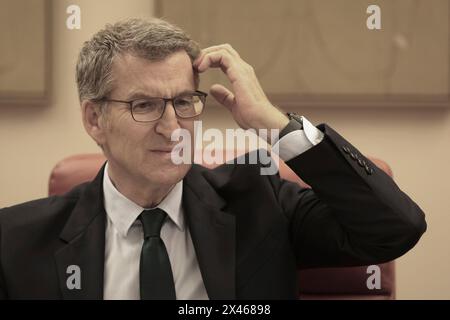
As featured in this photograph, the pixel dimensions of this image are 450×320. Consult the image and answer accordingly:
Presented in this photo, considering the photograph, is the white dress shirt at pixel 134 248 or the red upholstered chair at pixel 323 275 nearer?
the white dress shirt at pixel 134 248

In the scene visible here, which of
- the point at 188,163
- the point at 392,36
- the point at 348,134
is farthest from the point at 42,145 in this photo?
the point at 392,36

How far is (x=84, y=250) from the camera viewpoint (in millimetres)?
1337

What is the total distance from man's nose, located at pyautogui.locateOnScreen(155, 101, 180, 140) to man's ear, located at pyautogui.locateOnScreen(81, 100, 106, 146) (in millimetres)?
166

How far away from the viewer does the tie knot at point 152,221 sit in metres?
1.35

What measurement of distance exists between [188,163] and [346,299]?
596mm

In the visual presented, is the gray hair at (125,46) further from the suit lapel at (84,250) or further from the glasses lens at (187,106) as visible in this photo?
the suit lapel at (84,250)

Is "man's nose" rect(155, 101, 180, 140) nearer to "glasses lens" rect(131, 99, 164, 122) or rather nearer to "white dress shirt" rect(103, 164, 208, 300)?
"glasses lens" rect(131, 99, 164, 122)

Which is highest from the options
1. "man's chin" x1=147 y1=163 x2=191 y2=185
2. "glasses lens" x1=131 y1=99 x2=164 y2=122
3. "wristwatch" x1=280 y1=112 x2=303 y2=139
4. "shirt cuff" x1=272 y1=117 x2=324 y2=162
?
"glasses lens" x1=131 y1=99 x2=164 y2=122

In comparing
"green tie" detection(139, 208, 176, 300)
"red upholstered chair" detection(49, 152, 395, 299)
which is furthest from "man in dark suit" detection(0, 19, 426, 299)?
"red upholstered chair" detection(49, 152, 395, 299)

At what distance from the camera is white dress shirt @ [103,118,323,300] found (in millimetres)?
1297

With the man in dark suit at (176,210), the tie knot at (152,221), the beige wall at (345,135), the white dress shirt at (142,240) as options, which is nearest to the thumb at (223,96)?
the man in dark suit at (176,210)

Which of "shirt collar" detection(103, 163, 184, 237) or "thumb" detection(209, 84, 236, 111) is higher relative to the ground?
"thumb" detection(209, 84, 236, 111)

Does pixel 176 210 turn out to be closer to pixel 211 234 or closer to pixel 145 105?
pixel 211 234
